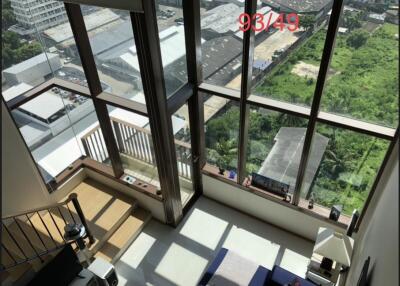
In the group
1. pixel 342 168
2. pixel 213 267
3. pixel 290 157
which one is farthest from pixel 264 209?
pixel 342 168

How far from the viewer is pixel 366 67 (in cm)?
332

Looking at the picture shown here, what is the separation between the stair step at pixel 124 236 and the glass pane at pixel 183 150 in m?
0.70

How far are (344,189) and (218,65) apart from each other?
2202 millimetres

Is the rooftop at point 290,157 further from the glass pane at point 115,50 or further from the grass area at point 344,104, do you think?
the glass pane at point 115,50

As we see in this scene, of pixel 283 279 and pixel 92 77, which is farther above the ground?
pixel 92 77

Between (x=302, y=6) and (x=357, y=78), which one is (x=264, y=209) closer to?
(x=357, y=78)

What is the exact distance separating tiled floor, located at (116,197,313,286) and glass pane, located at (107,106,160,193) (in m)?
0.74

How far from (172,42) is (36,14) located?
1521 mm

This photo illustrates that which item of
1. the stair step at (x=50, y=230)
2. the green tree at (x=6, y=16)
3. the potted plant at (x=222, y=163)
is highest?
the green tree at (x=6, y=16)

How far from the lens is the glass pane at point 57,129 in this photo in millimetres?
4375

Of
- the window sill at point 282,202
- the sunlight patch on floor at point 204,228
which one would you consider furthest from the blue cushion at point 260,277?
the window sill at point 282,202

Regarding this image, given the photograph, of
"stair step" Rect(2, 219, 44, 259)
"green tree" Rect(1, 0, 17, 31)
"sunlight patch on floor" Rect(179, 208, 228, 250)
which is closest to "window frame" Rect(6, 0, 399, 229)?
"sunlight patch on floor" Rect(179, 208, 228, 250)

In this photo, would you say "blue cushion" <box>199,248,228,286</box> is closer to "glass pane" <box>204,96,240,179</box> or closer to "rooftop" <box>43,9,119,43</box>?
"glass pane" <box>204,96,240,179</box>

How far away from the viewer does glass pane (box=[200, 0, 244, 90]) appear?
3801mm
